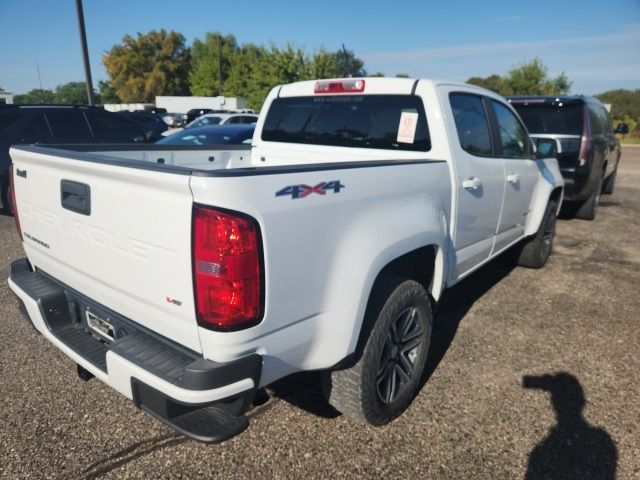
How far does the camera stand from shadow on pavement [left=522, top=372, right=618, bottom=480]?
229cm

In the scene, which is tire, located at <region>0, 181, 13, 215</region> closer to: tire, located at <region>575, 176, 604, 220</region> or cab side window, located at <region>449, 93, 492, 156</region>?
cab side window, located at <region>449, 93, 492, 156</region>

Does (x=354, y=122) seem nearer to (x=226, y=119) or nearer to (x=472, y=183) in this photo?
(x=472, y=183)

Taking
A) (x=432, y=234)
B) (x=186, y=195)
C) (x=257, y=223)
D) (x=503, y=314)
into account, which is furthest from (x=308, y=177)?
(x=503, y=314)

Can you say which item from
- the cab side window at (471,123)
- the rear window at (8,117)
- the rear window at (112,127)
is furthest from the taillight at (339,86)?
the rear window at (112,127)

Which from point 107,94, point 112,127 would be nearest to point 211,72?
point 107,94

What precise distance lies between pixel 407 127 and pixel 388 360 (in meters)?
1.51

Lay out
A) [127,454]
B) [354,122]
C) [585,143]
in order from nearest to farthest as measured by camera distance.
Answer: [127,454] → [354,122] → [585,143]

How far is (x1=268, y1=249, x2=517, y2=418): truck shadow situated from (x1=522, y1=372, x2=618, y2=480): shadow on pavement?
2.58 ft

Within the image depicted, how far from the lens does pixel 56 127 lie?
7.71 metres

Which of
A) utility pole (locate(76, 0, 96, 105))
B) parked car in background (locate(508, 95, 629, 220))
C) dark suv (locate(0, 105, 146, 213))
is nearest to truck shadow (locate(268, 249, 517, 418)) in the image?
parked car in background (locate(508, 95, 629, 220))

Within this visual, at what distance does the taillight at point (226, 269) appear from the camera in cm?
161

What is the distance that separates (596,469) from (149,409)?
217 cm

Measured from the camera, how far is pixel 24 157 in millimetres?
2457

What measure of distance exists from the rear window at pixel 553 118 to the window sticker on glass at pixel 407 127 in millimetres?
4513
